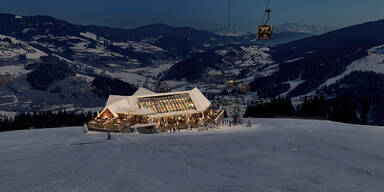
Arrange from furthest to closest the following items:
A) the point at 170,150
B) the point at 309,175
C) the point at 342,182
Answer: the point at 170,150 < the point at 309,175 < the point at 342,182

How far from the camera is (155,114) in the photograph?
52.3 meters

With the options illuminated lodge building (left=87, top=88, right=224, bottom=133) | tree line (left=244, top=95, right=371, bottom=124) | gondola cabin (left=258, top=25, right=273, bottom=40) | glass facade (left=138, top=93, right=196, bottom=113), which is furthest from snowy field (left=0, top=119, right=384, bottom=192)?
tree line (left=244, top=95, right=371, bottom=124)

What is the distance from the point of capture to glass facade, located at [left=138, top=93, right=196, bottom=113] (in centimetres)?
5418

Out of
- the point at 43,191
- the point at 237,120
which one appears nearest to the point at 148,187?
the point at 43,191

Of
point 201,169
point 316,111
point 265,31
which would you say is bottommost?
point 201,169

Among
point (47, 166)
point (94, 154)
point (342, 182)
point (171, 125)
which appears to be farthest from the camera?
point (171, 125)

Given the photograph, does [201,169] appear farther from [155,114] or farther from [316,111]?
[316,111]

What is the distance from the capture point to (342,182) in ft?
38.0

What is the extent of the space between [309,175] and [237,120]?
38993 millimetres

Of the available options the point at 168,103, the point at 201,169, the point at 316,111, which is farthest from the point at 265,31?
the point at 316,111

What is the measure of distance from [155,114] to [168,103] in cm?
479

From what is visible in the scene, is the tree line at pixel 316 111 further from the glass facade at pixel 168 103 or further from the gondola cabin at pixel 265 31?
the gondola cabin at pixel 265 31

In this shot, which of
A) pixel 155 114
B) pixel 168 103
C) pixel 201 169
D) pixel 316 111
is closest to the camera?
pixel 201 169

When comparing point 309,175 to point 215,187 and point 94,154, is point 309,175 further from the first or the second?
point 94,154
